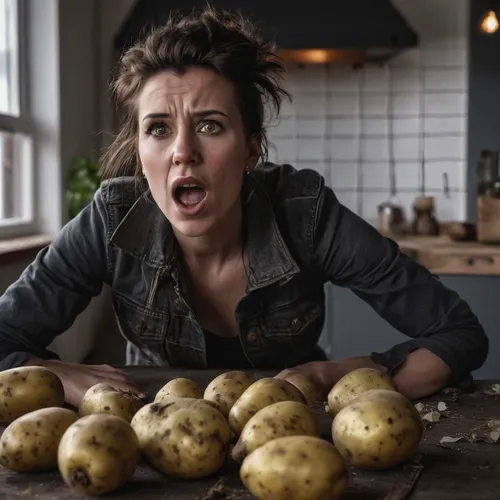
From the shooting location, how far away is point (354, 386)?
1.05 m

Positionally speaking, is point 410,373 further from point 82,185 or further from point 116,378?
point 82,185

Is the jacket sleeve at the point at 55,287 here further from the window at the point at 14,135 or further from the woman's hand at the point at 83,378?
the window at the point at 14,135

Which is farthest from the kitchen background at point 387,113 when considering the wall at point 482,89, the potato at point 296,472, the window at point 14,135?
the potato at point 296,472

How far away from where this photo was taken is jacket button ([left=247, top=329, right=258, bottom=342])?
1.52 metres

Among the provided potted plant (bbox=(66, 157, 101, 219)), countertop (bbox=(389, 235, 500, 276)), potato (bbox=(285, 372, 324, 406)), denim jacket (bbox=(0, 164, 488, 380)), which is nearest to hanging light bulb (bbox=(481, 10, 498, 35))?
countertop (bbox=(389, 235, 500, 276))

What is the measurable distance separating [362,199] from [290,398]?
289 centimetres

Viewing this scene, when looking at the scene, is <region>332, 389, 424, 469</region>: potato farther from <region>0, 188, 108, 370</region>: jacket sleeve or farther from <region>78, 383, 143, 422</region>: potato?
<region>0, 188, 108, 370</region>: jacket sleeve

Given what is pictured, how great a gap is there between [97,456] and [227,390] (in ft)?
1.00

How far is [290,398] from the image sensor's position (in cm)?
95

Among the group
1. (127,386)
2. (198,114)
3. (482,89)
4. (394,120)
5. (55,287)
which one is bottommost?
(127,386)

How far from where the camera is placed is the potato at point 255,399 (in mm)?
920

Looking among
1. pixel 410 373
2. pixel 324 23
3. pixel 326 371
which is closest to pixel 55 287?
pixel 326 371

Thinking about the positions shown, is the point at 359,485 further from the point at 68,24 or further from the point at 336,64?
the point at 336,64

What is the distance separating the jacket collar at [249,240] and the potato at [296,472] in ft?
2.48
